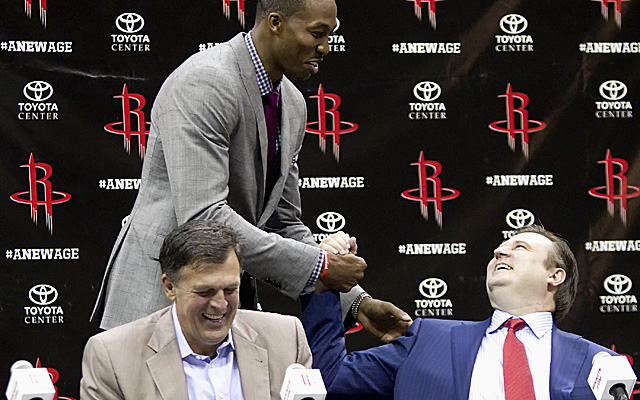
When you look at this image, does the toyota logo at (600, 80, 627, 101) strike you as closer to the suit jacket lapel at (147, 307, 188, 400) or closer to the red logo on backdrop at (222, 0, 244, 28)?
the red logo on backdrop at (222, 0, 244, 28)

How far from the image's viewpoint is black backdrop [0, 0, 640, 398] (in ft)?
15.2

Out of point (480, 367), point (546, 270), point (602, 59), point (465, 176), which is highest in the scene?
point (602, 59)

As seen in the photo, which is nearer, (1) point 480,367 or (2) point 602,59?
(1) point 480,367

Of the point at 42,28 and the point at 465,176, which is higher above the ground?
the point at 42,28

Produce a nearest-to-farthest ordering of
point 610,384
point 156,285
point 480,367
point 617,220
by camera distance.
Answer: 1. point 610,384
2. point 156,285
3. point 480,367
4. point 617,220

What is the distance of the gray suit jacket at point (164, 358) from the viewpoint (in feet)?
8.12

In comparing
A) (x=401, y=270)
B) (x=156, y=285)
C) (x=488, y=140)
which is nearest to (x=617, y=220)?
(x=488, y=140)

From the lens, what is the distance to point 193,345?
8.48 ft

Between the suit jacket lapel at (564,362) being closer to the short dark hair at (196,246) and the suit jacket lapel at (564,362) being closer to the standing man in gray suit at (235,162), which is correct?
the standing man in gray suit at (235,162)

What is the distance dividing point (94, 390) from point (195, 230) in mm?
456

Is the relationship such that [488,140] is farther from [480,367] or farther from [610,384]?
[610,384]

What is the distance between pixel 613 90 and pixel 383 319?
91.7 inches

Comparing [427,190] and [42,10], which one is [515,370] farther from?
[42,10]

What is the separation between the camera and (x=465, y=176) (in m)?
4.90
